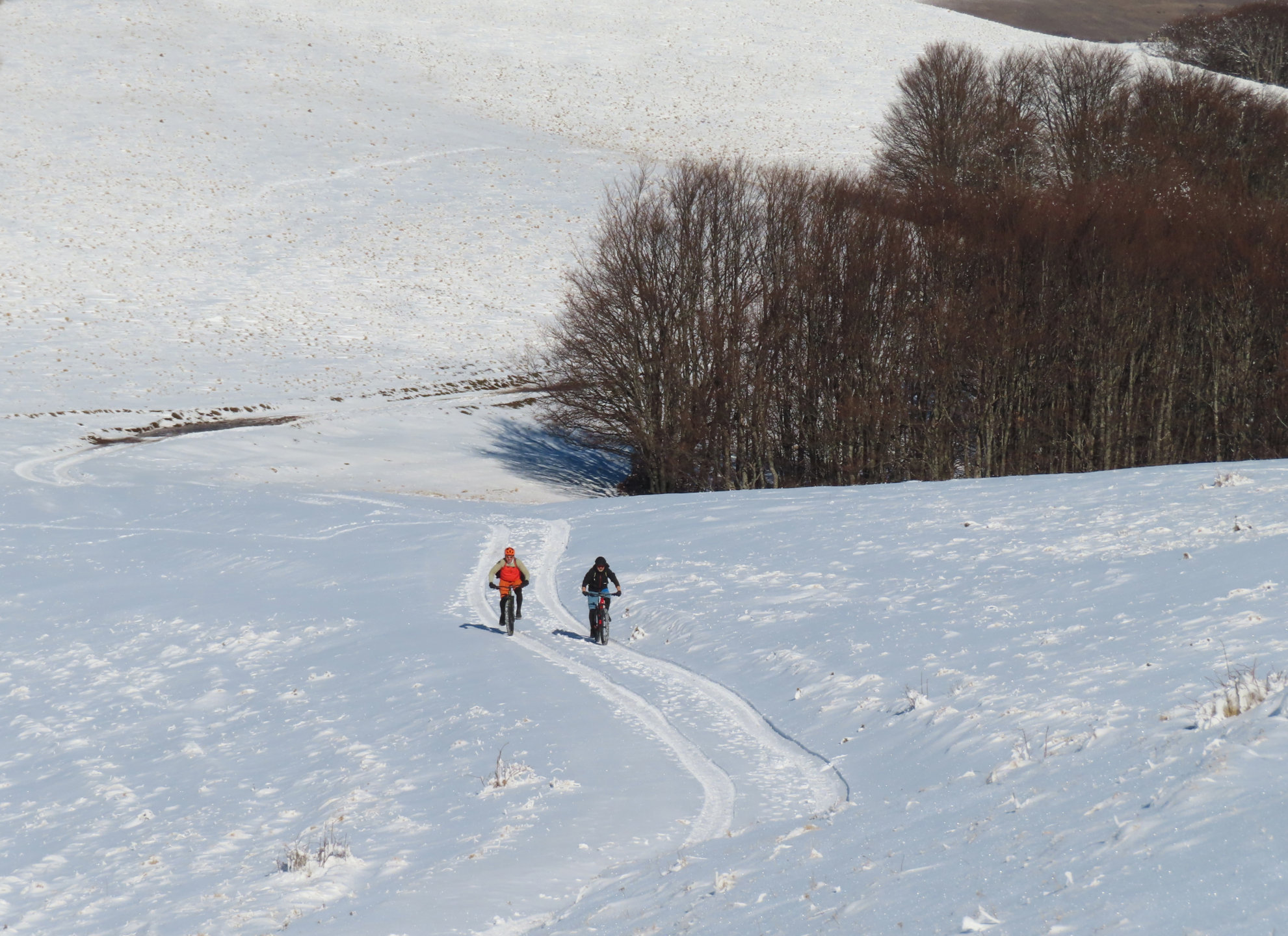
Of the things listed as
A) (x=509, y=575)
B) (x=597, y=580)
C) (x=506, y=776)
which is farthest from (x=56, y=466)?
(x=506, y=776)

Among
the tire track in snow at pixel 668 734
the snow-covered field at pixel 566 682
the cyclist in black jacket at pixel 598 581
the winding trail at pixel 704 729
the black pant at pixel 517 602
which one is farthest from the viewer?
the black pant at pixel 517 602

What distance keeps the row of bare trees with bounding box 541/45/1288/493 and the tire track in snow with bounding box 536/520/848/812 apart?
75.6 feet

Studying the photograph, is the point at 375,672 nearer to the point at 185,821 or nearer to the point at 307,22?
the point at 185,821

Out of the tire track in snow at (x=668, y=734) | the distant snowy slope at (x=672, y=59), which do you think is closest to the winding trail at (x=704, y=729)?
the tire track in snow at (x=668, y=734)

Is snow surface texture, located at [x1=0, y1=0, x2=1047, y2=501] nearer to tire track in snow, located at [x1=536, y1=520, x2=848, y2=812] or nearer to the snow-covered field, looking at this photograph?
the snow-covered field

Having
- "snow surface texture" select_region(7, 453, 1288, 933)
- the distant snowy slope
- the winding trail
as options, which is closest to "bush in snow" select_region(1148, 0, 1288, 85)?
the distant snowy slope

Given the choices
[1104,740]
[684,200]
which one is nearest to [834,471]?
[684,200]

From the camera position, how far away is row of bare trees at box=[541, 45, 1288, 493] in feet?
140

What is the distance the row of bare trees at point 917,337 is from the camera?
42.7 m

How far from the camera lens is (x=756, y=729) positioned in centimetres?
1421

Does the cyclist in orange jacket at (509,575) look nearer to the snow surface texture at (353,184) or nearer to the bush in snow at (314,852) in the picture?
the bush in snow at (314,852)

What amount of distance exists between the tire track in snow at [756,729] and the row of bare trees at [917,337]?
75.6 ft

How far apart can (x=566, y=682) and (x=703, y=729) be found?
322cm

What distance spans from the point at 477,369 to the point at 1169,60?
67.2 m
